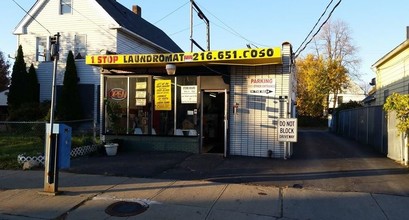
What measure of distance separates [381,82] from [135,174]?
18.2 metres

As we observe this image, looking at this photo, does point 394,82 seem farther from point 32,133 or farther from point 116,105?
point 32,133

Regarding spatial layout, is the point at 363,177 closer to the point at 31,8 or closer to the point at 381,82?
the point at 381,82

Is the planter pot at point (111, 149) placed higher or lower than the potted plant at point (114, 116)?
lower

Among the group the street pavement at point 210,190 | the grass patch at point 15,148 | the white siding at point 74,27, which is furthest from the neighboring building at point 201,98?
the white siding at point 74,27

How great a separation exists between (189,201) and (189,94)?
6754 millimetres

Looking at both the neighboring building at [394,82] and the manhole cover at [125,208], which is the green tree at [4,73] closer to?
the neighboring building at [394,82]

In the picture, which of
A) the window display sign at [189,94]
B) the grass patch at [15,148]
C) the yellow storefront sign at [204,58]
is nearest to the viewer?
the grass patch at [15,148]

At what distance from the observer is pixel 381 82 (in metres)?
23.3

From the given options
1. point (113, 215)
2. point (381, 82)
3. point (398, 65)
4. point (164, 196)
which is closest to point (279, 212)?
point (164, 196)

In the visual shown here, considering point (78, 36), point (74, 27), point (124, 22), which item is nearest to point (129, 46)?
point (124, 22)

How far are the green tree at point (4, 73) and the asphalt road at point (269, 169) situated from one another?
120ft

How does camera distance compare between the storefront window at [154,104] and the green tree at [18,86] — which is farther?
the green tree at [18,86]

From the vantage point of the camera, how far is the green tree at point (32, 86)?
2334 cm

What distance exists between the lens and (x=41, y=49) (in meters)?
24.8
